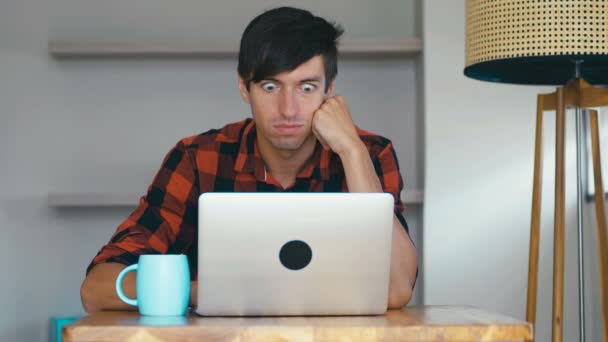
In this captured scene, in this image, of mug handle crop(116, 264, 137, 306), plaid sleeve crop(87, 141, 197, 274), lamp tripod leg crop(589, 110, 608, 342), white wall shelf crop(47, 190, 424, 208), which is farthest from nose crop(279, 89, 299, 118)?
white wall shelf crop(47, 190, 424, 208)

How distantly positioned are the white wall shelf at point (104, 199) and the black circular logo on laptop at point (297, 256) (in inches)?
76.8

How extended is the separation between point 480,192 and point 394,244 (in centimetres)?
158

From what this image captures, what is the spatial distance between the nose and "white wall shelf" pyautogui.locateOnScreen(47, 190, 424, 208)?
130 centimetres

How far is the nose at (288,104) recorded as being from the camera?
1916mm

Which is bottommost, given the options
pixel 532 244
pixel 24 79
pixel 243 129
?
pixel 532 244

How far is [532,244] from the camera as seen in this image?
8.21ft

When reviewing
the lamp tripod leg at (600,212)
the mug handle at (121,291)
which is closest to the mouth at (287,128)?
the mug handle at (121,291)

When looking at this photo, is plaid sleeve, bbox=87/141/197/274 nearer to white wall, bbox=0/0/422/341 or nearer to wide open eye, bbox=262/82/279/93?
wide open eye, bbox=262/82/279/93

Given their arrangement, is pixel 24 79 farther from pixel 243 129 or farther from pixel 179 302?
pixel 179 302

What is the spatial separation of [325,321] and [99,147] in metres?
2.41

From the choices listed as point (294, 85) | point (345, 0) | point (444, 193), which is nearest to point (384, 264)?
point (294, 85)

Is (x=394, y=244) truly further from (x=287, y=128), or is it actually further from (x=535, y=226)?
(x=535, y=226)

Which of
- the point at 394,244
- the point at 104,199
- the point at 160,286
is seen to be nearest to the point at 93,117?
the point at 104,199

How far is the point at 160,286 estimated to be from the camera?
1.32 meters
